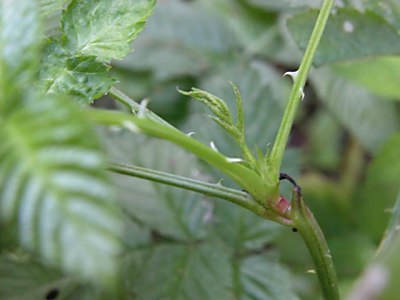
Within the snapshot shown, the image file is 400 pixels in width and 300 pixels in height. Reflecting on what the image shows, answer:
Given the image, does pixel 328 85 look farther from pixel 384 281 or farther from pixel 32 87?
pixel 384 281

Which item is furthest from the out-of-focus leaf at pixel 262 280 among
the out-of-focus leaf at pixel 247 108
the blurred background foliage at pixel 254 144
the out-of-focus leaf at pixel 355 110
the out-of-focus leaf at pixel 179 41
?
the out-of-focus leaf at pixel 179 41

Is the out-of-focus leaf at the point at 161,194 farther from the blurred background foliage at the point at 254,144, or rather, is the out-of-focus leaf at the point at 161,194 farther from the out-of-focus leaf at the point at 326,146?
the out-of-focus leaf at the point at 326,146

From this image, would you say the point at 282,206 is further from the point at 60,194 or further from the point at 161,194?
the point at 161,194

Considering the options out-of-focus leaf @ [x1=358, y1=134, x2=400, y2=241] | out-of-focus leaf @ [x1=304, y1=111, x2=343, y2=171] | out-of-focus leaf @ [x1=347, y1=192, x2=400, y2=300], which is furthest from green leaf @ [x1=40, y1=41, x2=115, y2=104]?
out-of-focus leaf @ [x1=304, y1=111, x2=343, y2=171]

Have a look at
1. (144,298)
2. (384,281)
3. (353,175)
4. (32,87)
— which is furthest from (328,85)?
(384,281)

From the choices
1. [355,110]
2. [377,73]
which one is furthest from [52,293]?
[355,110]
